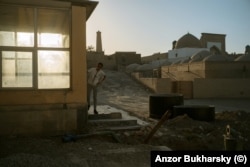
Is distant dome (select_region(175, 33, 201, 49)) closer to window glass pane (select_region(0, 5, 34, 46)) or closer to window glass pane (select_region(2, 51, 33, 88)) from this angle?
window glass pane (select_region(0, 5, 34, 46))

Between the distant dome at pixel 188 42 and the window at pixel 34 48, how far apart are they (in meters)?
50.9

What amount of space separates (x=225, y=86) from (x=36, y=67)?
19.7 m

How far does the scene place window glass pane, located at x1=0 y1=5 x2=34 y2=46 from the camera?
8056mm

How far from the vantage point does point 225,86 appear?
24656mm

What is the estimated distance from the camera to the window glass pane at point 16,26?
8.06 metres

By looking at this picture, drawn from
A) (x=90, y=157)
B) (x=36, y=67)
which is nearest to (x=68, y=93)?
(x=36, y=67)

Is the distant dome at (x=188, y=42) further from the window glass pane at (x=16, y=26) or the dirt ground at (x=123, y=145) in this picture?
the window glass pane at (x=16, y=26)

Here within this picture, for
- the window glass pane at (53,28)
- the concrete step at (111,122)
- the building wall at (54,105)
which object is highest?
the window glass pane at (53,28)

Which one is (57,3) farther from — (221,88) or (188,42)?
(188,42)

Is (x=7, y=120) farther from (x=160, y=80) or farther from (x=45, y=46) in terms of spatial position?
(x=160, y=80)

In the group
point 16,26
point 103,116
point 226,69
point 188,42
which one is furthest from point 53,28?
point 188,42

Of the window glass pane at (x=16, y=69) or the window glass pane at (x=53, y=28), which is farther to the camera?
the window glass pane at (x=53, y=28)

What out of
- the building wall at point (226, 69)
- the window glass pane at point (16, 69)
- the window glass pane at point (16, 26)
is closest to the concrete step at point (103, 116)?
the window glass pane at point (16, 69)

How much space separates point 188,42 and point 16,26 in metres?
52.1
